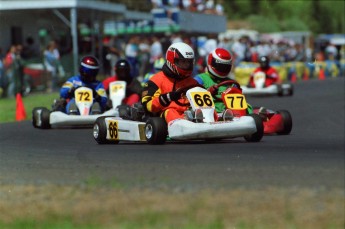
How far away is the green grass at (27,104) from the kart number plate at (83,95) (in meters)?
3.53

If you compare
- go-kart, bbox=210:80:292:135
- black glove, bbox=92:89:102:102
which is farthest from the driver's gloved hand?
black glove, bbox=92:89:102:102

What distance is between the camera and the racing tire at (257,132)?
1068 cm

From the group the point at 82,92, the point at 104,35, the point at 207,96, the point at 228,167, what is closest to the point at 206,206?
the point at 228,167

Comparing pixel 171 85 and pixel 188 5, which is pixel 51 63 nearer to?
pixel 188 5

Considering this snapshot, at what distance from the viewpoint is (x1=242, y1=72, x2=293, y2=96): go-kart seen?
2320 centimetres

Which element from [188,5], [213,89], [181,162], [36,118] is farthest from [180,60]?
[188,5]

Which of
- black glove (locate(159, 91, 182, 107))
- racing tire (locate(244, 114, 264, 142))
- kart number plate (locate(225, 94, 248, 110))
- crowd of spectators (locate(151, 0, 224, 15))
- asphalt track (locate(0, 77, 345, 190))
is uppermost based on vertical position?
crowd of spectators (locate(151, 0, 224, 15))

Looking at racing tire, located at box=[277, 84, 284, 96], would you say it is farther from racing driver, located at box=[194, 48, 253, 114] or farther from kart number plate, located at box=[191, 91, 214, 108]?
kart number plate, located at box=[191, 91, 214, 108]

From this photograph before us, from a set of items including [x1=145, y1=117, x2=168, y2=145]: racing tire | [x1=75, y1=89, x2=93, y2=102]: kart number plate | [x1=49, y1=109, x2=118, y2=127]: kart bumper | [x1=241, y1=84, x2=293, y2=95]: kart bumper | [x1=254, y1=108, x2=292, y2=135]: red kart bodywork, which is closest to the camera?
[x1=145, y1=117, x2=168, y2=145]: racing tire

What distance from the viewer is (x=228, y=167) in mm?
8438

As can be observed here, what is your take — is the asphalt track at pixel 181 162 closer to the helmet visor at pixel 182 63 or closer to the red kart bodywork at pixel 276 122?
the red kart bodywork at pixel 276 122

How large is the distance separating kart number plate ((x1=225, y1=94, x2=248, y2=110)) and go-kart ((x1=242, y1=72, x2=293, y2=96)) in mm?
11836

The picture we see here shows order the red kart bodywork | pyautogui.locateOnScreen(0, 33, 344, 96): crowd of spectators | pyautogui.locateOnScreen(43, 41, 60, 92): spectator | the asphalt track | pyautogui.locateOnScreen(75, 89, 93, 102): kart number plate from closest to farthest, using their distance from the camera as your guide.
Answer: the asphalt track
the red kart bodywork
pyautogui.locateOnScreen(75, 89, 93, 102): kart number plate
pyautogui.locateOnScreen(0, 33, 344, 96): crowd of spectators
pyautogui.locateOnScreen(43, 41, 60, 92): spectator

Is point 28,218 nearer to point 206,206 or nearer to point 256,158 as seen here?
point 206,206
